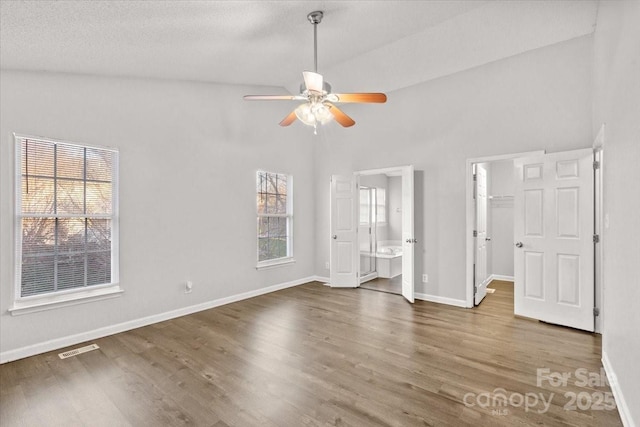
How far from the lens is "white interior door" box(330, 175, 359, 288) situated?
18.3 feet

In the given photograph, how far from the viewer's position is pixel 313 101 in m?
2.66

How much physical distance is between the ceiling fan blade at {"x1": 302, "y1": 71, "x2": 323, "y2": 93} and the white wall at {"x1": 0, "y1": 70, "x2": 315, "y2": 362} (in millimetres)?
2384

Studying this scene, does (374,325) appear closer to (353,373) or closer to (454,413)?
(353,373)

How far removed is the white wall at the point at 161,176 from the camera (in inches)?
115

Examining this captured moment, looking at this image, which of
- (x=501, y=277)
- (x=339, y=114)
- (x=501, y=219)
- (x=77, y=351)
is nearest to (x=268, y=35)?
(x=339, y=114)

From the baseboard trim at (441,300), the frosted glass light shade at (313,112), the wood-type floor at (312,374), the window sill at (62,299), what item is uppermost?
the frosted glass light shade at (313,112)

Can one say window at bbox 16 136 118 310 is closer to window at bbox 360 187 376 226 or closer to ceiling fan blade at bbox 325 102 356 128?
ceiling fan blade at bbox 325 102 356 128

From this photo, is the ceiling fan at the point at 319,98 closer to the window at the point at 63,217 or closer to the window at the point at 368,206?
the window at the point at 63,217

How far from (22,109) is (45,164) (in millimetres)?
528

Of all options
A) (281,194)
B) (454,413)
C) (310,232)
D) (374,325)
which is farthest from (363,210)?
(454,413)

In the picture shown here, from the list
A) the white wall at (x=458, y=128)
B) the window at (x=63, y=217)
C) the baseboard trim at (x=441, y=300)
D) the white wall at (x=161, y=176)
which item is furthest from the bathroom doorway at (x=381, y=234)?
the window at (x=63, y=217)

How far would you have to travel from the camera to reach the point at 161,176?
12.8 ft

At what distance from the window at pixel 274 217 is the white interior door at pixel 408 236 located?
2084 millimetres

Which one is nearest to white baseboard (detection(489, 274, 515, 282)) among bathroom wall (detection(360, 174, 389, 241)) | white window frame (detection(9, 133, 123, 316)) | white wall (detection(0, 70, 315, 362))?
bathroom wall (detection(360, 174, 389, 241))
